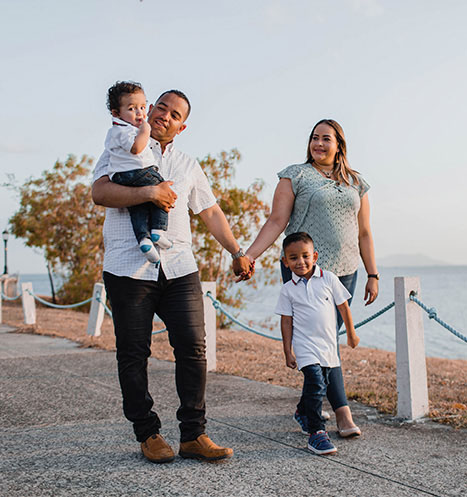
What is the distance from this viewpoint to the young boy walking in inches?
127

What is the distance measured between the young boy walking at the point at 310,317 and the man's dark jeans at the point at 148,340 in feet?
1.89

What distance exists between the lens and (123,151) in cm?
289

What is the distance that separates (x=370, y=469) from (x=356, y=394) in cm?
184

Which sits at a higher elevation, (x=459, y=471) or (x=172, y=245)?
(x=172, y=245)

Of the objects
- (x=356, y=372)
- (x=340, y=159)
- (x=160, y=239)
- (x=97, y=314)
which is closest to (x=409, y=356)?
(x=340, y=159)

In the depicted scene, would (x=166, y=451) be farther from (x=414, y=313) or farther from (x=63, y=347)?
(x=63, y=347)

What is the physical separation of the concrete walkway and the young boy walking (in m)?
0.38

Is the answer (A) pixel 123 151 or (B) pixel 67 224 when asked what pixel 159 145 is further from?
(B) pixel 67 224

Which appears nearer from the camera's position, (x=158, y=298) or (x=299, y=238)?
(x=158, y=298)

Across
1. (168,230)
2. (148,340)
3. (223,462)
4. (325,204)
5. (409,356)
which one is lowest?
(223,462)

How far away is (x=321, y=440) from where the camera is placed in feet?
10.1

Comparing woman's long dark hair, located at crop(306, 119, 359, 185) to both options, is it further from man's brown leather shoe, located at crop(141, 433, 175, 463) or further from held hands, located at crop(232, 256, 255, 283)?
man's brown leather shoe, located at crop(141, 433, 175, 463)

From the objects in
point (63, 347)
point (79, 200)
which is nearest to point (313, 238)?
point (63, 347)

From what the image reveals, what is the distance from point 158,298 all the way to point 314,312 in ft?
3.02
